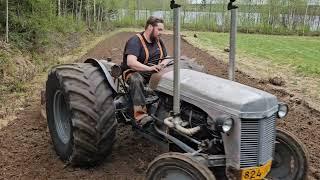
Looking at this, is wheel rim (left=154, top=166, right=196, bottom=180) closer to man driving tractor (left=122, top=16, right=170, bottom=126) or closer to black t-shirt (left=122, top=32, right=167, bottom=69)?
man driving tractor (left=122, top=16, right=170, bottom=126)

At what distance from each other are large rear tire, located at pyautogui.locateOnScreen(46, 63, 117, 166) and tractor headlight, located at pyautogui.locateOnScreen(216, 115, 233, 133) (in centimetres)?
144

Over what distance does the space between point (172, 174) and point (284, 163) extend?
132 centimetres

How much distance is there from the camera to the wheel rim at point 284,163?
4.60 metres

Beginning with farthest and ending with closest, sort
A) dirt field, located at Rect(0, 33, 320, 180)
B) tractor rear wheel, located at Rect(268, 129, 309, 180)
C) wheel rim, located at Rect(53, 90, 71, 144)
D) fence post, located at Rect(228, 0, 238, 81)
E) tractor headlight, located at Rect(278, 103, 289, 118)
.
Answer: wheel rim, located at Rect(53, 90, 71, 144) → dirt field, located at Rect(0, 33, 320, 180) → tractor rear wheel, located at Rect(268, 129, 309, 180) → fence post, located at Rect(228, 0, 238, 81) → tractor headlight, located at Rect(278, 103, 289, 118)

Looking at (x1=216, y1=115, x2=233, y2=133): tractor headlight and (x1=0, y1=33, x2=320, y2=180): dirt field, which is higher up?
(x1=216, y1=115, x2=233, y2=133): tractor headlight

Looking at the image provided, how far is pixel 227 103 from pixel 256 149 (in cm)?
45

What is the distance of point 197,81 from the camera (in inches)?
176

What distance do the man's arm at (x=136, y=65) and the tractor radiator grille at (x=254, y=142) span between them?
139cm

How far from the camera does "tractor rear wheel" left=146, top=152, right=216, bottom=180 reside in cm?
371

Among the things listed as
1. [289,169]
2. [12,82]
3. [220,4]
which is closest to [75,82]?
[289,169]

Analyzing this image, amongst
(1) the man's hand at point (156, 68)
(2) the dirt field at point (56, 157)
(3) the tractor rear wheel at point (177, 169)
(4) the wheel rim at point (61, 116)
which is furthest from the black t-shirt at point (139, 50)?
(3) the tractor rear wheel at point (177, 169)

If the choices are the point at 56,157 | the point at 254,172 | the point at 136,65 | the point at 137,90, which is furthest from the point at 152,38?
the point at 254,172

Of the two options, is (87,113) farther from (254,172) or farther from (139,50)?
(254,172)

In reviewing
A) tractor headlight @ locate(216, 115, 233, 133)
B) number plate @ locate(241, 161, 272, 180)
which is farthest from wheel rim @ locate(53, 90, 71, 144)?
number plate @ locate(241, 161, 272, 180)
